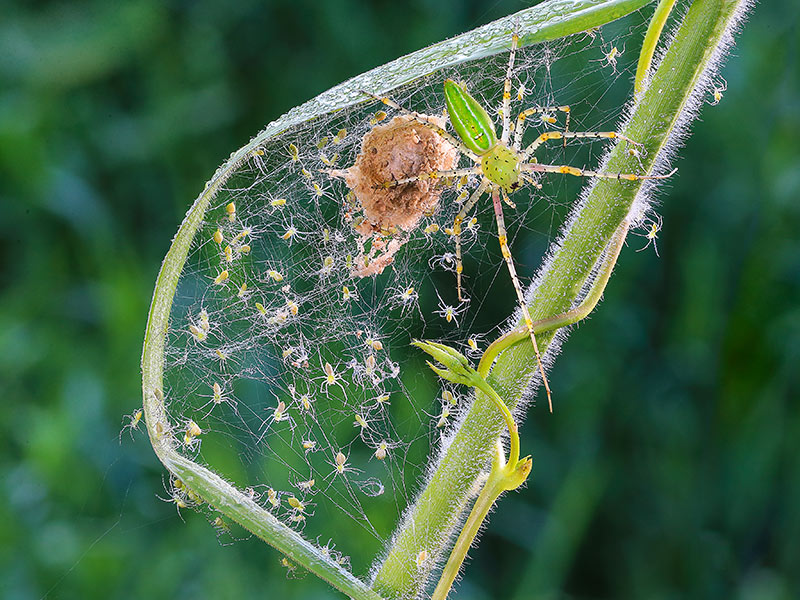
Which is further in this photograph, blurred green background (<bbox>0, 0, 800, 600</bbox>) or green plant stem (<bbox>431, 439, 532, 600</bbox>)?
blurred green background (<bbox>0, 0, 800, 600</bbox>)

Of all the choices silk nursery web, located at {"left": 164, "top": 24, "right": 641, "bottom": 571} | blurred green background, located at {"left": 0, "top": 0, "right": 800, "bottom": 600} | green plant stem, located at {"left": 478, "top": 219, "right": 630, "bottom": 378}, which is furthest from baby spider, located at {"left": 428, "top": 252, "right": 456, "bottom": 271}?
blurred green background, located at {"left": 0, "top": 0, "right": 800, "bottom": 600}

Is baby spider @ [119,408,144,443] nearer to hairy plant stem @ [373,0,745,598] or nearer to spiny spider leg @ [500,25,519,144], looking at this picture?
hairy plant stem @ [373,0,745,598]

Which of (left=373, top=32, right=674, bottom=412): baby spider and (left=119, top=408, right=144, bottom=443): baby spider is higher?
(left=373, top=32, right=674, bottom=412): baby spider

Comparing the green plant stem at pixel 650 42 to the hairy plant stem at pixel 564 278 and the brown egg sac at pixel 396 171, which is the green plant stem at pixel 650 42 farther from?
the brown egg sac at pixel 396 171

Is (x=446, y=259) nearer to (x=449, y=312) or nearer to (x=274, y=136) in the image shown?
(x=449, y=312)

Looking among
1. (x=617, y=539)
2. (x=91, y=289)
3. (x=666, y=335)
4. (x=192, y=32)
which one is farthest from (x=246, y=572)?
(x=192, y=32)

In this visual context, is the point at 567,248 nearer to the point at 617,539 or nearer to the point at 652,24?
the point at 652,24
